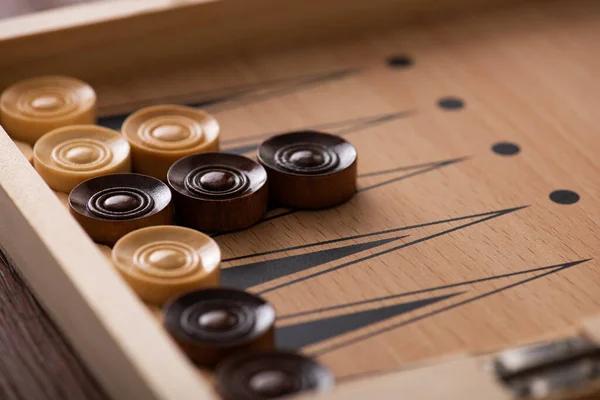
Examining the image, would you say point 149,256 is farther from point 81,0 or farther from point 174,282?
point 81,0

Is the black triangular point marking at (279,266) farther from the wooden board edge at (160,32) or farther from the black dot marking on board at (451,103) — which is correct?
the wooden board edge at (160,32)

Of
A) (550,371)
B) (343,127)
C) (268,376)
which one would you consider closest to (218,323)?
(268,376)

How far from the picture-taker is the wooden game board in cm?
125

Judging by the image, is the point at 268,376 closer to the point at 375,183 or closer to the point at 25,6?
the point at 375,183

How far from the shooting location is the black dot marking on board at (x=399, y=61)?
1.97m

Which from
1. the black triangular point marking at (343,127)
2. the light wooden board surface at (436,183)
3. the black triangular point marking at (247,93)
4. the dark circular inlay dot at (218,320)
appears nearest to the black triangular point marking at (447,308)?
the light wooden board surface at (436,183)

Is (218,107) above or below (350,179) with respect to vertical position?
above

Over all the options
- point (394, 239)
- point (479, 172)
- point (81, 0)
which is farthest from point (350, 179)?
point (81, 0)

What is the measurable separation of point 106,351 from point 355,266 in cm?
39

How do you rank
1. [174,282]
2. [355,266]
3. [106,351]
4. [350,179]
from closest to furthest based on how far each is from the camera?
[106,351]
[174,282]
[355,266]
[350,179]

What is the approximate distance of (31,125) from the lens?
164cm

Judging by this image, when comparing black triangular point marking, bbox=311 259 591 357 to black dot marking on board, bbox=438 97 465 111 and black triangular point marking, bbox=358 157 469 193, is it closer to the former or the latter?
black triangular point marking, bbox=358 157 469 193

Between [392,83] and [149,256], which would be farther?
[392,83]

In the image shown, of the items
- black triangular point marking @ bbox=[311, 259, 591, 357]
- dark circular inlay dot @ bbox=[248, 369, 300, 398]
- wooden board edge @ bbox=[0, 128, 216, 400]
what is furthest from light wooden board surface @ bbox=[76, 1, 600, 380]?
wooden board edge @ bbox=[0, 128, 216, 400]
